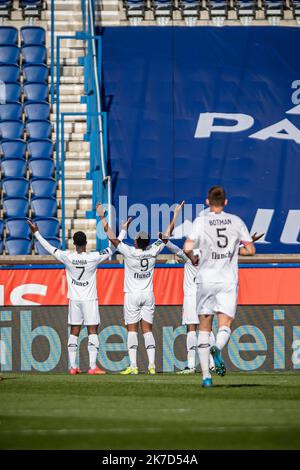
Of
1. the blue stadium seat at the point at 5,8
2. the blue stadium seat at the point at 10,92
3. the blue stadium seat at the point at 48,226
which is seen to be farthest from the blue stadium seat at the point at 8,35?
the blue stadium seat at the point at 48,226

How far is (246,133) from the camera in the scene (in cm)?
2462

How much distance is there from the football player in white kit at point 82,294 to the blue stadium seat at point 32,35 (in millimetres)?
9846

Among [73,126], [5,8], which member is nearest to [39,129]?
[73,126]

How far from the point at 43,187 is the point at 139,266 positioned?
735cm

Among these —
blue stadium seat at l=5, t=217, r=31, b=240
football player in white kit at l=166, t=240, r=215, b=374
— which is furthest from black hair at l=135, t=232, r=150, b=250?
blue stadium seat at l=5, t=217, r=31, b=240

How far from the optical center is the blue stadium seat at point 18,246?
73.5 feet

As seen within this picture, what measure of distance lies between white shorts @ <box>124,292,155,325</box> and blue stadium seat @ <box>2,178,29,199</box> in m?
7.27

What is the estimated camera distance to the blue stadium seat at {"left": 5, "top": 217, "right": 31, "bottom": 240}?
2269cm

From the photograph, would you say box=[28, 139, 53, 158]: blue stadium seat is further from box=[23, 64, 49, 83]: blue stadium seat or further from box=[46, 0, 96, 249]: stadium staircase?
box=[23, 64, 49, 83]: blue stadium seat

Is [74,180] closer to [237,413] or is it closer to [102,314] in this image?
[102,314]

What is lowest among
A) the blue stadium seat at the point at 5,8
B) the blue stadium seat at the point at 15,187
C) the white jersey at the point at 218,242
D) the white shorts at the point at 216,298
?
the white shorts at the point at 216,298

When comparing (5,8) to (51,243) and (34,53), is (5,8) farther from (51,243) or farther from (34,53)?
(51,243)

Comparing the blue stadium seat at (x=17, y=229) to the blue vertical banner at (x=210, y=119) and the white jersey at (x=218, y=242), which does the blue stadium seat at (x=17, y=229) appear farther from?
the white jersey at (x=218, y=242)

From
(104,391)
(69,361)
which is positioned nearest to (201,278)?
(104,391)
